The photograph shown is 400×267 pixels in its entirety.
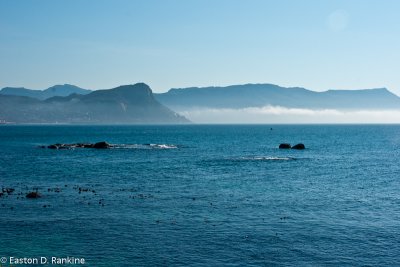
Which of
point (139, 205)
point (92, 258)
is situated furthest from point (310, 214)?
point (92, 258)

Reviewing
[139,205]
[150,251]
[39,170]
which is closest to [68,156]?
[39,170]

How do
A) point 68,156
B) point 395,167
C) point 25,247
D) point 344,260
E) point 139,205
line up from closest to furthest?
point 344,260, point 25,247, point 139,205, point 395,167, point 68,156

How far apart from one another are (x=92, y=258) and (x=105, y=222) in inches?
452

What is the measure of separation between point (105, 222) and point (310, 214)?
83.8 ft

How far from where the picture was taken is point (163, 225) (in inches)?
1938

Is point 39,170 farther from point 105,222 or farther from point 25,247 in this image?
point 25,247

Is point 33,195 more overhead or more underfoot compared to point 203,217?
more overhead

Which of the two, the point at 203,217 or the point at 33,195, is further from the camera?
the point at 33,195

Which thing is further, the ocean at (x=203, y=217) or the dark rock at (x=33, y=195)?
the dark rock at (x=33, y=195)

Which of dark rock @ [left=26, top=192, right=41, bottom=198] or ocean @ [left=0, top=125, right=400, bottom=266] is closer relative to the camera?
ocean @ [left=0, top=125, right=400, bottom=266]

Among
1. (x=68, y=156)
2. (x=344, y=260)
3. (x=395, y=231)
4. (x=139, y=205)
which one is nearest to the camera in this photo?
(x=344, y=260)

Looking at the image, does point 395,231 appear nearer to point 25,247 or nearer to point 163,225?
point 163,225

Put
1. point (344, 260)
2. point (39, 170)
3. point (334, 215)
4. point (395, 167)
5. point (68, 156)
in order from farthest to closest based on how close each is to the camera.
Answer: point (68, 156)
point (395, 167)
point (39, 170)
point (334, 215)
point (344, 260)

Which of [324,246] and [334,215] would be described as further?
[334,215]
